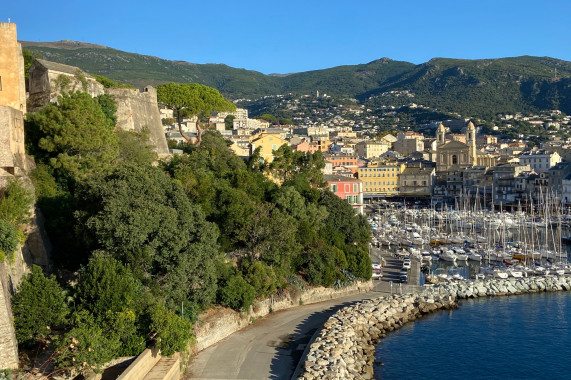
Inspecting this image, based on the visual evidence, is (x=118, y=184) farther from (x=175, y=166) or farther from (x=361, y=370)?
(x=361, y=370)

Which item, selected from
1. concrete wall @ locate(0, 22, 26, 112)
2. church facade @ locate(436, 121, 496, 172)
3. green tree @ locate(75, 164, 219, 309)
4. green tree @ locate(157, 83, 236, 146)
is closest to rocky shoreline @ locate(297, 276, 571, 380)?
green tree @ locate(75, 164, 219, 309)

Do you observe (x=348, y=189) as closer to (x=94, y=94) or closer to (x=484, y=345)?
(x=484, y=345)

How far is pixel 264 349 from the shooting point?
1927 cm

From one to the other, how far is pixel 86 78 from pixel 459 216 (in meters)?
44.8

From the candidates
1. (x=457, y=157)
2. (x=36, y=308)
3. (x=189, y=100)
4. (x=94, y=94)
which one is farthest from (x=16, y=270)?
(x=457, y=157)

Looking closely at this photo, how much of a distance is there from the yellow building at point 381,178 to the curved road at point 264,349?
2283 inches

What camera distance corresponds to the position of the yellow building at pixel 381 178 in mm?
81125

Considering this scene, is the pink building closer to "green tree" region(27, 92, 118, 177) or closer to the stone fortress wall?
the stone fortress wall

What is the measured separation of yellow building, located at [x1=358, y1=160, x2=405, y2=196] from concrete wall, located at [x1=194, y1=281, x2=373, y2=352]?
2104 inches

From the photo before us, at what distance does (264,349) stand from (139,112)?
47.9 feet

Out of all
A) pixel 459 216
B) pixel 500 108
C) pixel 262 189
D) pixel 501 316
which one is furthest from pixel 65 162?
pixel 500 108

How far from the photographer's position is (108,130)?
22.2m

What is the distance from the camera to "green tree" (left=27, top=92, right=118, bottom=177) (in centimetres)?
2044

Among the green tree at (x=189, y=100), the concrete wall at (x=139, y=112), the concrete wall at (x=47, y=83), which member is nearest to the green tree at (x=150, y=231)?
the concrete wall at (x=47, y=83)
